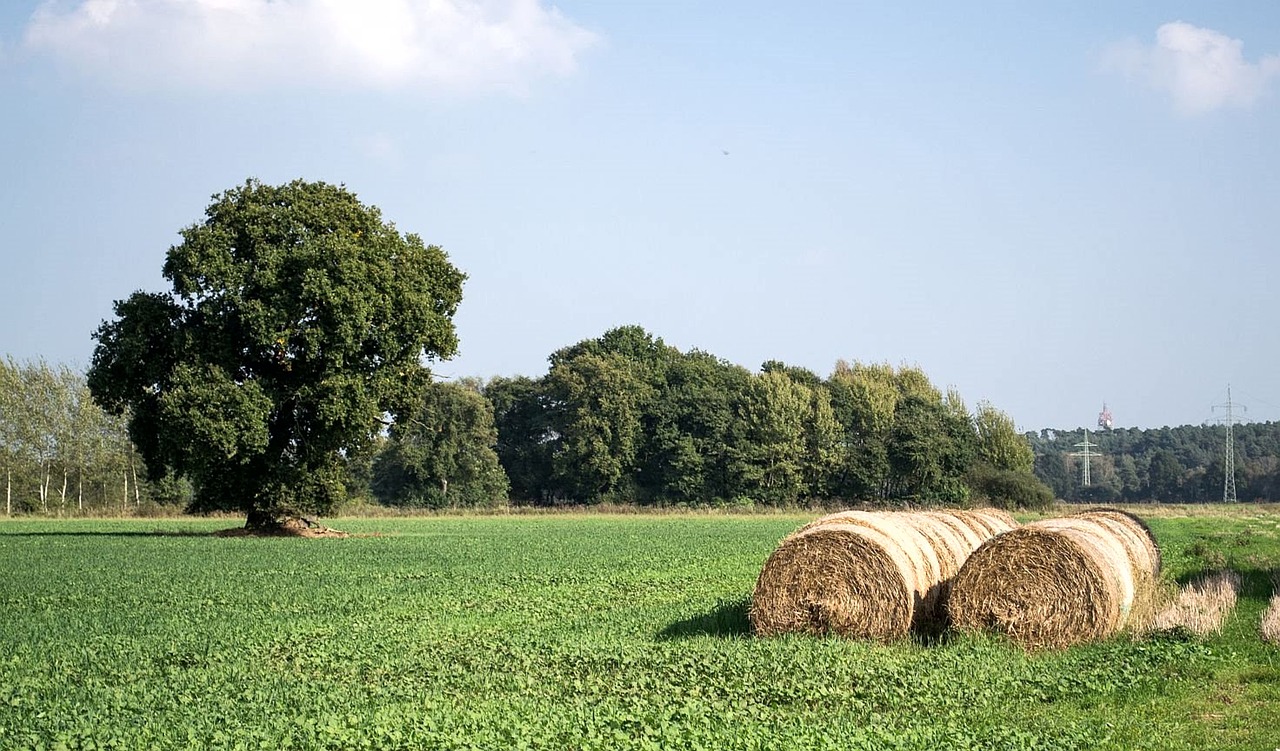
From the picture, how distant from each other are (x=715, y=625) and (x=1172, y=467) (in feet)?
406

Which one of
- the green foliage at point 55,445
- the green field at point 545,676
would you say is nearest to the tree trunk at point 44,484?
the green foliage at point 55,445

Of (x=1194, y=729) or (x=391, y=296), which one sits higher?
(x=391, y=296)

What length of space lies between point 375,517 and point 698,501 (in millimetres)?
25714

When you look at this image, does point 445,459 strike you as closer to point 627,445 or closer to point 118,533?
point 627,445

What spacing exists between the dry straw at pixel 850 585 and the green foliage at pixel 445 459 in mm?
69184

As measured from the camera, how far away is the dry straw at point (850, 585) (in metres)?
15.1

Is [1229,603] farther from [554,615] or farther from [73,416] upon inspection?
[73,416]

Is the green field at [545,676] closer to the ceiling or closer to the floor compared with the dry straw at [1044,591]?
closer to the floor

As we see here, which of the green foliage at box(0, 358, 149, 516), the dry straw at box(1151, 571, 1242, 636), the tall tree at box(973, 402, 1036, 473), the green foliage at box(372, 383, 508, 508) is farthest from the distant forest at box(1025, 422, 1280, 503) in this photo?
the dry straw at box(1151, 571, 1242, 636)

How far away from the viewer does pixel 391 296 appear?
132 ft

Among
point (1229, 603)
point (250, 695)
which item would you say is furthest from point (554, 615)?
point (1229, 603)

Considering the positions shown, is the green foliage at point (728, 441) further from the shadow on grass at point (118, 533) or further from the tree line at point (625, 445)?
the shadow on grass at point (118, 533)

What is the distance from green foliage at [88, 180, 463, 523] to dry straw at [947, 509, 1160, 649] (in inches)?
1078

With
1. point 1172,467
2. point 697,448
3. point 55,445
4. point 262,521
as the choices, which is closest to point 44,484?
point 55,445
